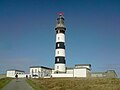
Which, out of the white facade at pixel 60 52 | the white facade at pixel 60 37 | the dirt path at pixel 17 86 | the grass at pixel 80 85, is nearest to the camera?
the grass at pixel 80 85

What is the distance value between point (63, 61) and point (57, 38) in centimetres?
692

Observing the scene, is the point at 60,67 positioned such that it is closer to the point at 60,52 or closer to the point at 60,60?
the point at 60,60

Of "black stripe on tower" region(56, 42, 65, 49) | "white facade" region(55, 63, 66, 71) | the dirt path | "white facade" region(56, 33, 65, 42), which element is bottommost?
the dirt path

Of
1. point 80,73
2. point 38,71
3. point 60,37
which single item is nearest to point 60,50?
point 60,37

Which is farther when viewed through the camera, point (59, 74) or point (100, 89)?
point (59, 74)

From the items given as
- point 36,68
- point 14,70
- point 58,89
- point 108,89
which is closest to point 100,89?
point 108,89

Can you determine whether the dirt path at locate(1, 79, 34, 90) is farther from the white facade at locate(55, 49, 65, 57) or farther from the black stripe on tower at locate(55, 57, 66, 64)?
the white facade at locate(55, 49, 65, 57)

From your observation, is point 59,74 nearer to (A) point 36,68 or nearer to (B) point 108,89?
(A) point 36,68

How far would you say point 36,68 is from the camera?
88250 mm

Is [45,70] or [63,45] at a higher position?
[63,45]

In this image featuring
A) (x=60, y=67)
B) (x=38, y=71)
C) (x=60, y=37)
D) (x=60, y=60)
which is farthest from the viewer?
(x=38, y=71)

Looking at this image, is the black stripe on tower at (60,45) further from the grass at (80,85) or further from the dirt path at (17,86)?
the dirt path at (17,86)

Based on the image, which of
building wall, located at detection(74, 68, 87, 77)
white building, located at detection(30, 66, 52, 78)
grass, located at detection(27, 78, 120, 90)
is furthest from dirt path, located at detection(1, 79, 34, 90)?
white building, located at detection(30, 66, 52, 78)

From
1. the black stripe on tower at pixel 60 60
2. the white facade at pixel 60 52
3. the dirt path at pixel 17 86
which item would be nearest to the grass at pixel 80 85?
the dirt path at pixel 17 86
